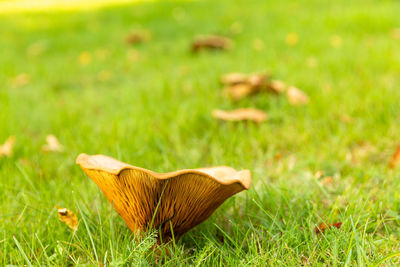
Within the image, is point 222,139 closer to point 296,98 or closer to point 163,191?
point 296,98

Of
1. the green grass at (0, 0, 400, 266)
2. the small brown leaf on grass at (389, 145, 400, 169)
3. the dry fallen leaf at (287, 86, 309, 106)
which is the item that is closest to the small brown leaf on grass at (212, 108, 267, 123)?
the green grass at (0, 0, 400, 266)

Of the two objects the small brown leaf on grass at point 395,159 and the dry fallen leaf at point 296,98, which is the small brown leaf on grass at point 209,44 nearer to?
the dry fallen leaf at point 296,98

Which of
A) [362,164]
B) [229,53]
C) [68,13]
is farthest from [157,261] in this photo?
[68,13]

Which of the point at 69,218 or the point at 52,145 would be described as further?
the point at 52,145

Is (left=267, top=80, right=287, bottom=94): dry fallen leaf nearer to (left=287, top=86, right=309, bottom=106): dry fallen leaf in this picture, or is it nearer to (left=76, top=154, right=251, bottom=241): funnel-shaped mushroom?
(left=287, top=86, right=309, bottom=106): dry fallen leaf

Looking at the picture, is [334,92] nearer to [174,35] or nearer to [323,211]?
[323,211]

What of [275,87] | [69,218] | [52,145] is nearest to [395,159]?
[275,87]
